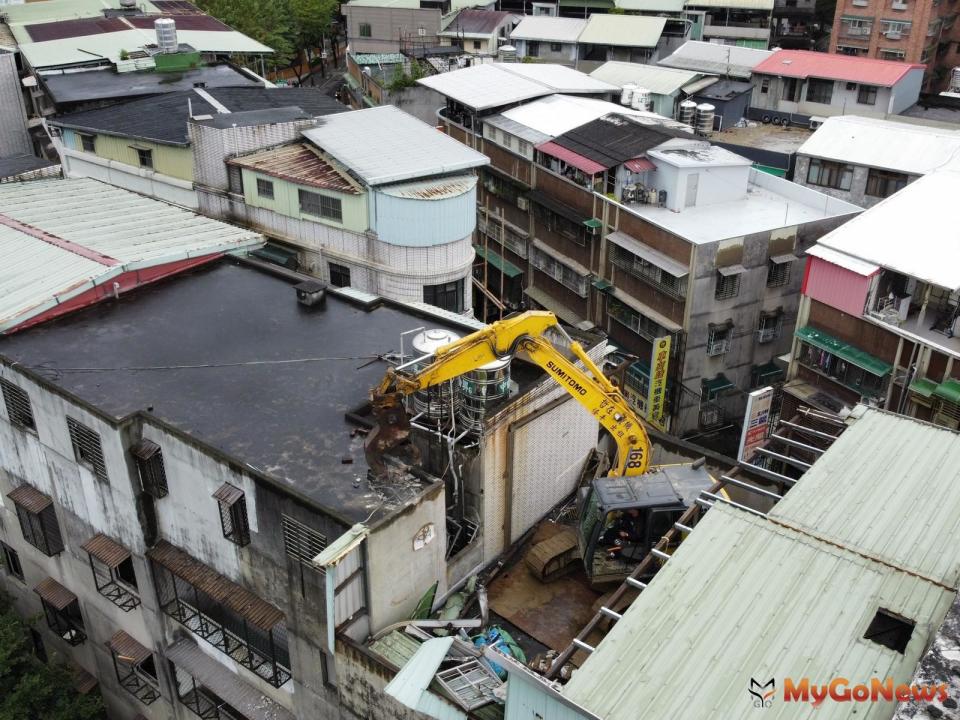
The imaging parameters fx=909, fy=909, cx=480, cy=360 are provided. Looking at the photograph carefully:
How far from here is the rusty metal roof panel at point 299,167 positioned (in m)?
41.9

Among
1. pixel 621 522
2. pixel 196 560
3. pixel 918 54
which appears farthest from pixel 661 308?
pixel 918 54

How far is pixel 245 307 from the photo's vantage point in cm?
3400

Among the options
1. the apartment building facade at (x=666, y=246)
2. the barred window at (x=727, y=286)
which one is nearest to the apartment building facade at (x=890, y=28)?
the apartment building facade at (x=666, y=246)

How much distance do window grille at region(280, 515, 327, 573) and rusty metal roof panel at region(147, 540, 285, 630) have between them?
92.1 inches

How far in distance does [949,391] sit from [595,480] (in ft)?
59.5

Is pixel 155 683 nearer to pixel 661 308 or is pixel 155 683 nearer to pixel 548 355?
pixel 548 355

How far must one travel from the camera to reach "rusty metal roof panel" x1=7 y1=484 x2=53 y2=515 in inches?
1219

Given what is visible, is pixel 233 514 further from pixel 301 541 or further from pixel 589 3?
pixel 589 3

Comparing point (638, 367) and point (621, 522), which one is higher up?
point (621, 522)

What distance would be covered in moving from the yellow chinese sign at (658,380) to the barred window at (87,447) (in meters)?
27.0

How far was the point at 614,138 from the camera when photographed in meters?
55.0

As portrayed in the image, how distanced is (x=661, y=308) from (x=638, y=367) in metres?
3.49

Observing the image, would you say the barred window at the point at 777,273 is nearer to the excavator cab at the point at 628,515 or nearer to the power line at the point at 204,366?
the excavator cab at the point at 628,515

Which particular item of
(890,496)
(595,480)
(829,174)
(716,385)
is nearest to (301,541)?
(595,480)
